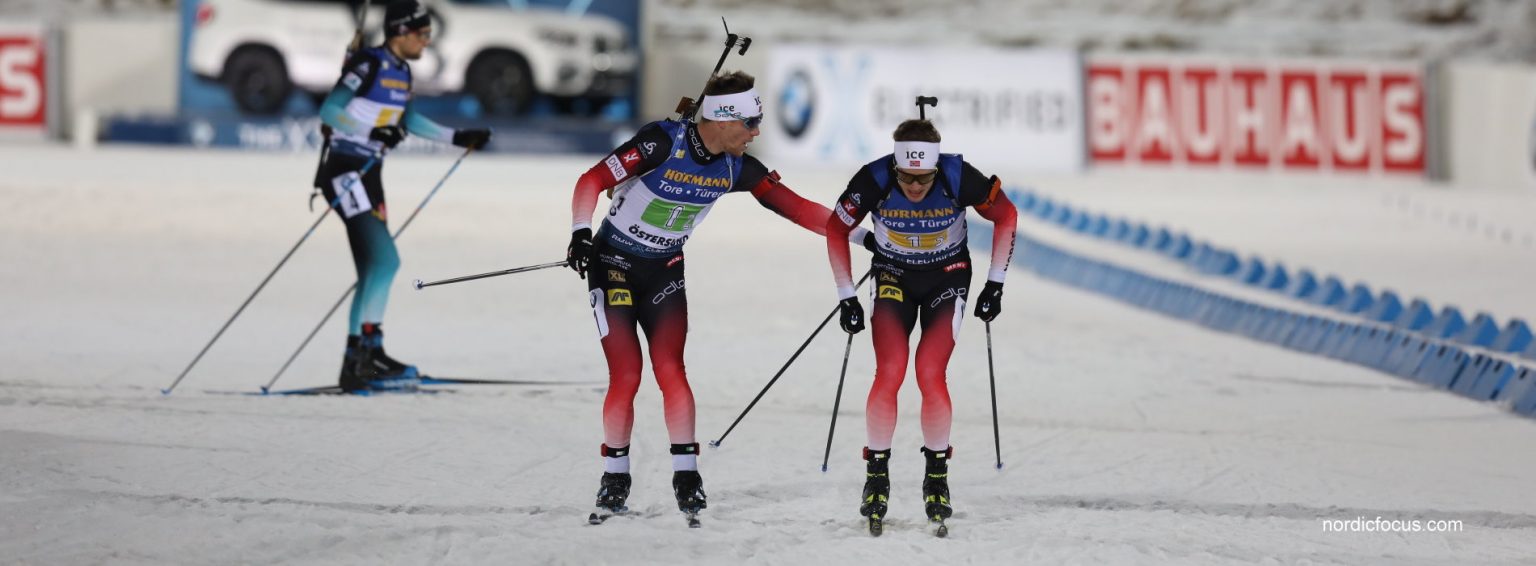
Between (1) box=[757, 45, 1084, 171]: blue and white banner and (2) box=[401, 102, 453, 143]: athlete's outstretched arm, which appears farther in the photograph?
(1) box=[757, 45, 1084, 171]: blue and white banner

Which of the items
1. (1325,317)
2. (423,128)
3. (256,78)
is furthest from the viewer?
(256,78)

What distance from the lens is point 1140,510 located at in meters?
7.39

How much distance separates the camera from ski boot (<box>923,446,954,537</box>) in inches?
272

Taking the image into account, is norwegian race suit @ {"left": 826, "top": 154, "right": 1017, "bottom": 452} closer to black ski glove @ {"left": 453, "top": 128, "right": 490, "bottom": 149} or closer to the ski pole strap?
the ski pole strap

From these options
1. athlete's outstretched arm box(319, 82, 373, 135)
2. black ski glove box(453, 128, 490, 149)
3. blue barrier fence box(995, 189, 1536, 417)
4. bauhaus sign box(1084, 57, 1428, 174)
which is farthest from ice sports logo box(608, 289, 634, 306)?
bauhaus sign box(1084, 57, 1428, 174)

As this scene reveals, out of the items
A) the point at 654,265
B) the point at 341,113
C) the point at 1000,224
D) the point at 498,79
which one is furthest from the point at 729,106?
the point at 498,79

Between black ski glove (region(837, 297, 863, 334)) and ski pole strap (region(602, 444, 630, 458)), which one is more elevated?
black ski glove (region(837, 297, 863, 334))

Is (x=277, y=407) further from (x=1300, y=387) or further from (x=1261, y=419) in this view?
(x=1300, y=387)

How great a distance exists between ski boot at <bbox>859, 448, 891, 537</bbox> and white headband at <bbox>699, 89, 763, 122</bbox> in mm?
1362

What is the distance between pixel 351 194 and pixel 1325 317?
6.99 meters

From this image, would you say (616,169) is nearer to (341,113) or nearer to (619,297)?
(619,297)

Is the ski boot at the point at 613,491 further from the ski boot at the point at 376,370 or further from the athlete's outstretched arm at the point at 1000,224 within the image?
the ski boot at the point at 376,370

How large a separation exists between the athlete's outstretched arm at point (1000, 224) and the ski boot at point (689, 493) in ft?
4.53

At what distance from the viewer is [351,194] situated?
1004 cm
